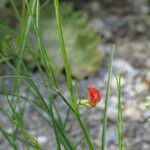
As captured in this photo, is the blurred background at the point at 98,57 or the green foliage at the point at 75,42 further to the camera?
the green foliage at the point at 75,42

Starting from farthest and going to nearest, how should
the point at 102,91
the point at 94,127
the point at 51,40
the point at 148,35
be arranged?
the point at 148,35, the point at 51,40, the point at 102,91, the point at 94,127

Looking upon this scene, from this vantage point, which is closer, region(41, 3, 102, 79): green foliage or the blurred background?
the blurred background

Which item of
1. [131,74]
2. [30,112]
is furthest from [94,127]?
[131,74]

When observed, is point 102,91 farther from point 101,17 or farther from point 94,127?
point 101,17

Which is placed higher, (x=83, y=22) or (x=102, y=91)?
(x=83, y=22)
